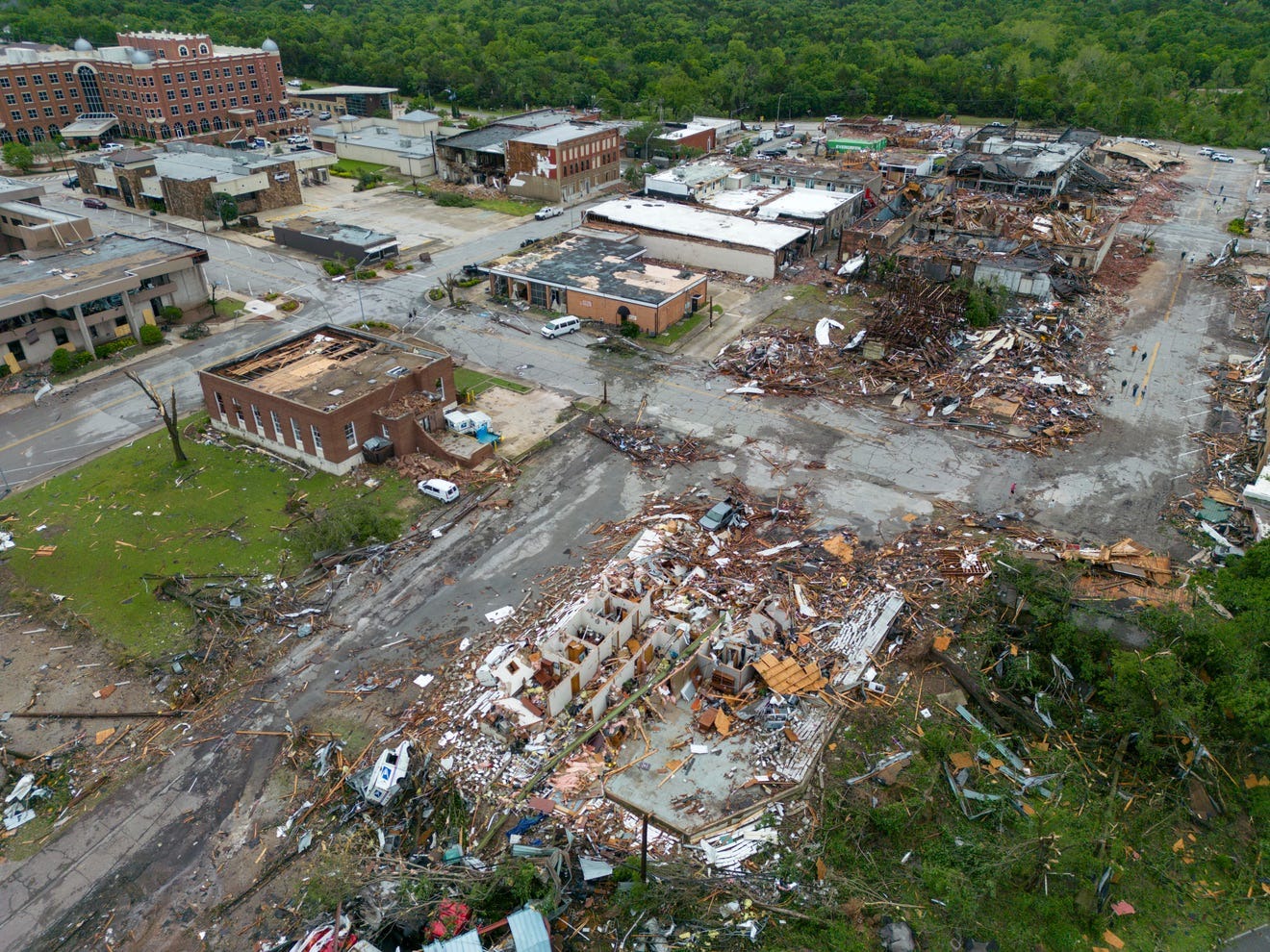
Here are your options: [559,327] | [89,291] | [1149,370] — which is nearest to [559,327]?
[559,327]

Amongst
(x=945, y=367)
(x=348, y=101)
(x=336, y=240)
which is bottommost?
(x=945, y=367)

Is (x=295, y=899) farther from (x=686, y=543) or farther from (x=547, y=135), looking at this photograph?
(x=547, y=135)

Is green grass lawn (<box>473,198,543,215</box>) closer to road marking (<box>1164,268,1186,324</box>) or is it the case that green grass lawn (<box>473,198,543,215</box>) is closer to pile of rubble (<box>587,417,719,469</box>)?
pile of rubble (<box>587,417,719,469</box>)

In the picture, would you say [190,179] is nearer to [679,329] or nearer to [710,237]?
[710,237]

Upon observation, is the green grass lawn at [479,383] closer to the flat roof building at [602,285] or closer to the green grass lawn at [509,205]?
the flat roof building at [602,285]

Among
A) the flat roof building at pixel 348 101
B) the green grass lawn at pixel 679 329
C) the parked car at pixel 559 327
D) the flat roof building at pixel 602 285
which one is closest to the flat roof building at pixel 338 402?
the parked car at pixel 559 327

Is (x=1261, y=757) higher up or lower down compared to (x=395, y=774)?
lower down

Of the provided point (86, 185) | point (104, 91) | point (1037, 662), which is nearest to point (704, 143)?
point (86, 185)
